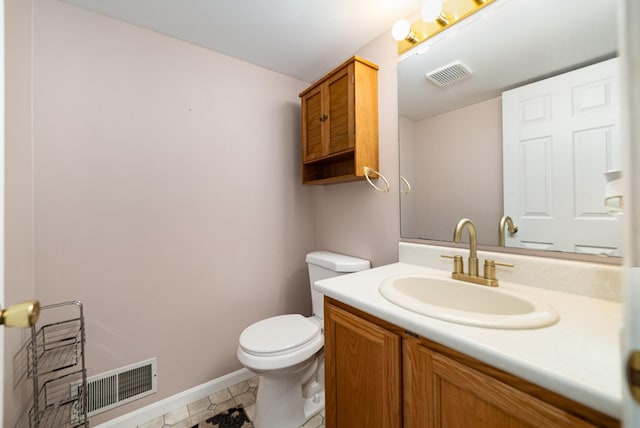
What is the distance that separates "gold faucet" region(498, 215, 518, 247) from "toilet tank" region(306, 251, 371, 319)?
701 millimetres

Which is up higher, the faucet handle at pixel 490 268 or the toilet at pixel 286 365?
the faucet handle at pixel 490 268

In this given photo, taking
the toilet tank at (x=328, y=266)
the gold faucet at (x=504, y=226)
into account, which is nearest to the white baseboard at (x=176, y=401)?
the toilet tank at (x=328, y=266)

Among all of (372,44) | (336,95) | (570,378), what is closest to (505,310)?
(570,378)

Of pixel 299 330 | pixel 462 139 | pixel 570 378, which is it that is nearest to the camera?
pixel 570 378

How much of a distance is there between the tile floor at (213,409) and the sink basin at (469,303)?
0.96 meters

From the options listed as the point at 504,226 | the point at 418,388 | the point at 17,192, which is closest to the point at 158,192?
the point at 17,192

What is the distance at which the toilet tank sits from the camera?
58.6 inches

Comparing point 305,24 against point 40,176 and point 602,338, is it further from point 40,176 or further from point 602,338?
point 602,338

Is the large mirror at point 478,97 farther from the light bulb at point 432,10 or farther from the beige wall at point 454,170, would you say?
the light bulb at point 432,10

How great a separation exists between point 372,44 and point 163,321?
2050 mm

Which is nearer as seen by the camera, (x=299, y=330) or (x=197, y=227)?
(x=299, y=330)

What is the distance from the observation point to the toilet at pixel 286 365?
1159mm

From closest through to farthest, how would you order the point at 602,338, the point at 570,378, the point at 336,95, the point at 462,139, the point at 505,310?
the point at 570,378
the point at 602,338
the point at 505,310
the point at 462,139
the point at 336,95

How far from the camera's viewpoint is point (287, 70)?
1.83 m
